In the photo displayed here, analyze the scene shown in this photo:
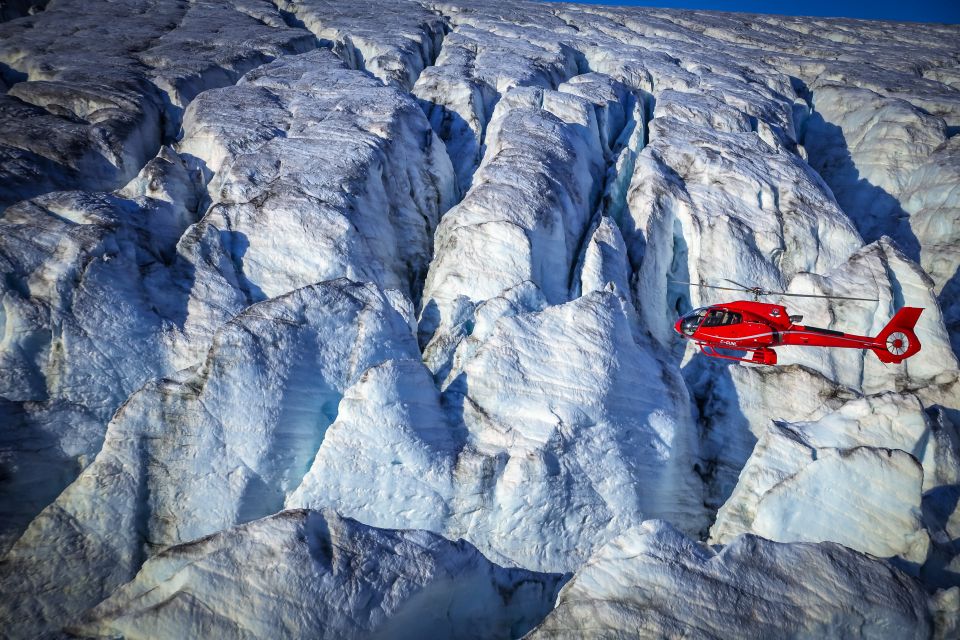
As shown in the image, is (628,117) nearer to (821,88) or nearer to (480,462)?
(821,88)

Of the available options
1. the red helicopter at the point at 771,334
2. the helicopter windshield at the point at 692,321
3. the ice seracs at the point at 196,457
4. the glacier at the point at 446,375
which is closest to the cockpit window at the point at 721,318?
the red helicopter at the point at 771,334

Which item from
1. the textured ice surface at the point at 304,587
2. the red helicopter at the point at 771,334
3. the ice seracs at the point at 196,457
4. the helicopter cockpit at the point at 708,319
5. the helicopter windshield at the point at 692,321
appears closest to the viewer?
the textured ice surface at the point at 304,587

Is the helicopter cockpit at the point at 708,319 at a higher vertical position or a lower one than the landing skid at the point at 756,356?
higher

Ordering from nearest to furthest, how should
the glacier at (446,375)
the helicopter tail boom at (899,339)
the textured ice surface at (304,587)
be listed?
the textured ice surface at (304,587) < the glacier at (446,375) < the helicopter tail boom at (899,339)

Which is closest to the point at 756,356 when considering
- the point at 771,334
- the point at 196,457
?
the point at 771,334

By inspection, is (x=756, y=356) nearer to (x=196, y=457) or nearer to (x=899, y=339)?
(x=899, y=339)

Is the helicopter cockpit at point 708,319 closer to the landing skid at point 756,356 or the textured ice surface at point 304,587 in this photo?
the landing skid at point 756,356

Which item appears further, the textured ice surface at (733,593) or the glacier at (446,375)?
the glacier at (446,375)

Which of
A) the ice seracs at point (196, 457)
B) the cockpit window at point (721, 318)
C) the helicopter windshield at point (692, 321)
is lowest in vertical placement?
the ice seracs at point (196, 457)
